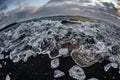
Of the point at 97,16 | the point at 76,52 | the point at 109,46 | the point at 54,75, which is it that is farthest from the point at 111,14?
the point at 54,75

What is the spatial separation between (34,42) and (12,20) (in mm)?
275

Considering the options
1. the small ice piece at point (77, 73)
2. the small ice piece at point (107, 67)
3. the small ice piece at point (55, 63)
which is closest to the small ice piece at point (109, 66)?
the small ice piece at point (107, 67)

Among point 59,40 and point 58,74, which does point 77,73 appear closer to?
point 58,74

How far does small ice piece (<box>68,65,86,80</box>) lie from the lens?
1.27m

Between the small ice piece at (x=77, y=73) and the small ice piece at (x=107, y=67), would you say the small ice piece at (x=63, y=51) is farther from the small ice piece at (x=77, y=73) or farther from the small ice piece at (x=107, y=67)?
the small ice piece at (x=107, y=67)

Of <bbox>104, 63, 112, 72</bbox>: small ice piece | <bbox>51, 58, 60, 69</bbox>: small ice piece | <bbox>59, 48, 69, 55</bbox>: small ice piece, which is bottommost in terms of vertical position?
<bbox>104, 63, 112, 72</bbox>: small ice piece

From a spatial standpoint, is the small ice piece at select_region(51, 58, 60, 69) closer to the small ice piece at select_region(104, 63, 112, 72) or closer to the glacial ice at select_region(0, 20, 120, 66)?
the glacial ice at select_region(0, 20, 120, 66)

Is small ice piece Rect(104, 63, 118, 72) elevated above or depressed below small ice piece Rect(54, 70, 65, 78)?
above

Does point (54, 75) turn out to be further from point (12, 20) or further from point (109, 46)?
point (12, 20)

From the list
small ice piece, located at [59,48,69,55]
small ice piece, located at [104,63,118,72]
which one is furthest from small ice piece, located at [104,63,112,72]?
small ice piece, located at [59,48,69,55]

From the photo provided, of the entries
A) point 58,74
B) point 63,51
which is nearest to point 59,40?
point 63,51

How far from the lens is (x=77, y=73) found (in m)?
1.28

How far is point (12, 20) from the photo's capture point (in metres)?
1.61

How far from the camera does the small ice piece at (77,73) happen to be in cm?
127
